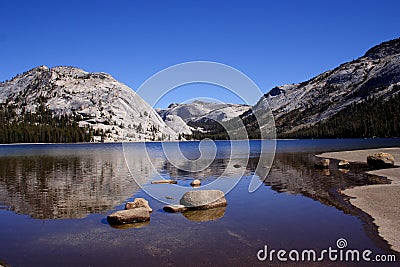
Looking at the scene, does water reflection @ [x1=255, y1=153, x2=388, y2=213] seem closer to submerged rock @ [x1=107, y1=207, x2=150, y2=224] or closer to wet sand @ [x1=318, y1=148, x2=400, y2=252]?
wet sand @ [x1=318, y1=148, x2=400, y2=252]

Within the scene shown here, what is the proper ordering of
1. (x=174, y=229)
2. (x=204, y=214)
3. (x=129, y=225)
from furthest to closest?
(x=204, y=214), (x=129, y=225), (x=174, y=229)

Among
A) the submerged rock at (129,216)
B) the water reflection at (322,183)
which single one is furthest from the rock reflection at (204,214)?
the water reflection at (322,183)

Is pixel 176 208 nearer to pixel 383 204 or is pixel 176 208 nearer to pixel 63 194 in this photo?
pixel 63 194

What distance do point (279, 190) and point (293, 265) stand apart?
2139cm

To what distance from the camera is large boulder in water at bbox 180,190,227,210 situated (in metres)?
26.8

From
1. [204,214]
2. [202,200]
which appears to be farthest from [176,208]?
[204,214]

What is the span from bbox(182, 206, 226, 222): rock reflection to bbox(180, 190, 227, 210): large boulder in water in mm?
580

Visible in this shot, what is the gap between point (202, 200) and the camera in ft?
88.4

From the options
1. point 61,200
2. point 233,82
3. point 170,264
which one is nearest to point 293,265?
point 170,264

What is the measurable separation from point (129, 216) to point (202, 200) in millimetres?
6455

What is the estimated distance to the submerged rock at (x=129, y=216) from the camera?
22.6m

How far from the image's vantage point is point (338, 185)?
3681cm

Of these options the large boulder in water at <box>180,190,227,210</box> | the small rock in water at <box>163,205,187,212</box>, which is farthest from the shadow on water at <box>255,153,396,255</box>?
the small rock in water at <box>163,205,187,212</box>

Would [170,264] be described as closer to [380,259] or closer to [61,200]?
[380,259]
